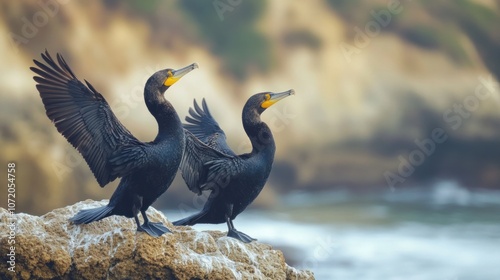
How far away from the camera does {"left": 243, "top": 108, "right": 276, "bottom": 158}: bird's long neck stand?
8.84m

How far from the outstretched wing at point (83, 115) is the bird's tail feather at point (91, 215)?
327mm

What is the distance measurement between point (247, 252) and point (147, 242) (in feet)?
3.47

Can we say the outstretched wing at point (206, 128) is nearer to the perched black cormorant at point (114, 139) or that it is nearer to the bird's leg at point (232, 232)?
the bird's leg at point (232, 232)

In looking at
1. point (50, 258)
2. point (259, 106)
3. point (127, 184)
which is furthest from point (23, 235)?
point (259, 106)

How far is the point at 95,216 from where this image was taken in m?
8.04

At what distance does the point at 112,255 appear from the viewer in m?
7.79

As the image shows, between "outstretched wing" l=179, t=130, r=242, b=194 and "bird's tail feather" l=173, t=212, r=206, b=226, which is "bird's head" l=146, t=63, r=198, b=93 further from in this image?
"bird's tail feather" l=173, t=212, r=206, b=226

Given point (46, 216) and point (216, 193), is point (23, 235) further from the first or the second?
point (216, 193)

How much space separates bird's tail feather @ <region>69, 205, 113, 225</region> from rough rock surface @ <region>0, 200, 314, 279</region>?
8cm

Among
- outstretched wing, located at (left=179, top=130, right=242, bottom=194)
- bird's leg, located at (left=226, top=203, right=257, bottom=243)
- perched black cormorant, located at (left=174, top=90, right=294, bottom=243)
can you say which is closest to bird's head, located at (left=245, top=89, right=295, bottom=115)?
perched black cormorant, located at (left=174, top=90, right=294, bottom=243)

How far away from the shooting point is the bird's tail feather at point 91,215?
8016 millimetres

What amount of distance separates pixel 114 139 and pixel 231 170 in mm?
1236

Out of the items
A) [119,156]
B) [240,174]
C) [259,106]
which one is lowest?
[119,156]

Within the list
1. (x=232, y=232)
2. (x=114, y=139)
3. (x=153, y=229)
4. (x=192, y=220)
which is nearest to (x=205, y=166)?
(x=192, y=220)
